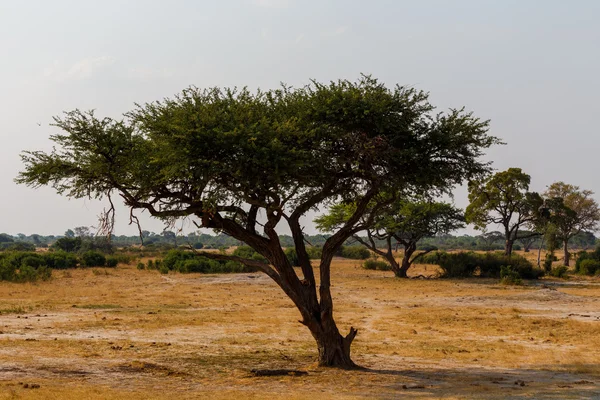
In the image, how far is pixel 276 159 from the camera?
46.4 ft

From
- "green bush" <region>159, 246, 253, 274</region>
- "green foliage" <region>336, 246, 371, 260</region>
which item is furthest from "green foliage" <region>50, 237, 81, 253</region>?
"green foliage" <region>336, 246, 371, 260</region>

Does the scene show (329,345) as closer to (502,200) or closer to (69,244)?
(502,200)

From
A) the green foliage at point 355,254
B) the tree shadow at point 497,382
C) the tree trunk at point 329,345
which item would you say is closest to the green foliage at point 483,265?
the green foliage at point 355,254

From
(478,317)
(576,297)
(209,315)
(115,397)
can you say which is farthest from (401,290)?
(115,397)

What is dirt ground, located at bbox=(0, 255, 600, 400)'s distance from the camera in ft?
44.3

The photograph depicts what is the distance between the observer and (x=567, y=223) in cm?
6481

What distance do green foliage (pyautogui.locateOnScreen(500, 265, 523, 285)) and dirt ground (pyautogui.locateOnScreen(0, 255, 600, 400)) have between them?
245 inches

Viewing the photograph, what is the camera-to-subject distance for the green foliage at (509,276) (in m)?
45.1

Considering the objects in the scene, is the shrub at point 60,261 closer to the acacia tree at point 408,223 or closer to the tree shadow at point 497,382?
the acacia tree at point 408,223

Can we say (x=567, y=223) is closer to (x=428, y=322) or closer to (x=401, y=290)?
(x=401, y=290)

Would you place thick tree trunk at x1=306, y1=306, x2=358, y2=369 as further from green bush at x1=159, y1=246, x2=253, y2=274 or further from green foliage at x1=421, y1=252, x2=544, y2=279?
green bush at x1=159, y1=246, x2=253, y2=274

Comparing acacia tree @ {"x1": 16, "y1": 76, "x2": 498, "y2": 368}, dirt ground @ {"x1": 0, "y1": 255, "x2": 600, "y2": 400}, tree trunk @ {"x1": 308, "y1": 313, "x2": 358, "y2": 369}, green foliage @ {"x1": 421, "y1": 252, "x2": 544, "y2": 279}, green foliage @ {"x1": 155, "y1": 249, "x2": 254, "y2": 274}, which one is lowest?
dirt ground @ {"x1": 0, "y1": 255, "x2": 600, "y2": 400}

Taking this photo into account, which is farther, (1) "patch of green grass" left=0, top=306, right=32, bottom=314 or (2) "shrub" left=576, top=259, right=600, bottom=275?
(2) "shrub" left=576, top=259, right=600, bottom=275

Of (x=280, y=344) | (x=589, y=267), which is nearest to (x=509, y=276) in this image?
(x=589, y=267)
